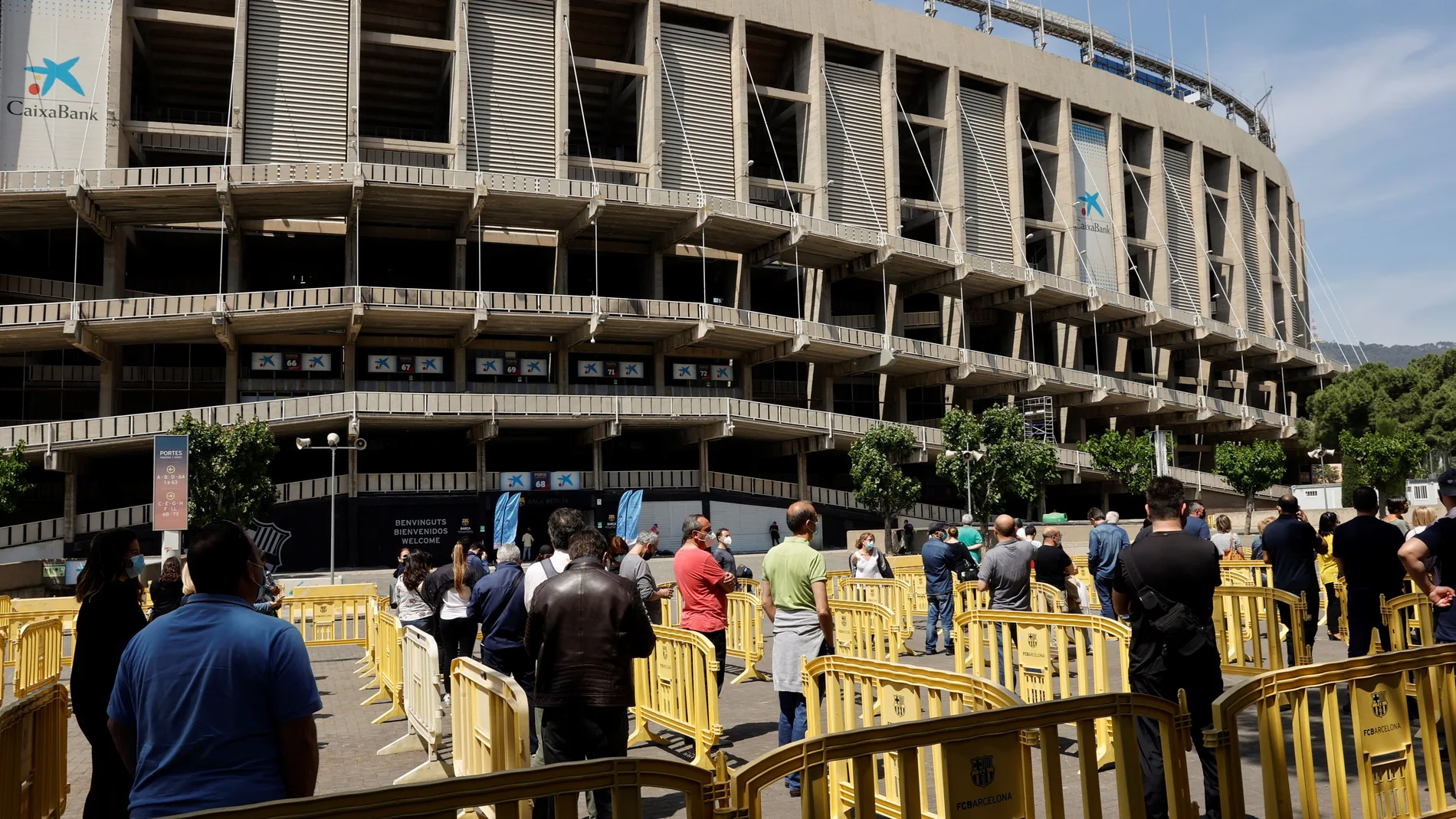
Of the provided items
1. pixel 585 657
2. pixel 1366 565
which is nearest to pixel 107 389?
pixel 585 657

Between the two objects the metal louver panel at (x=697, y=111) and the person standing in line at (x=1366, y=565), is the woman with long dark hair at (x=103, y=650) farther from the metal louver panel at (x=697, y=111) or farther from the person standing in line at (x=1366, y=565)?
the metal louver panel at (x=697, y=111)

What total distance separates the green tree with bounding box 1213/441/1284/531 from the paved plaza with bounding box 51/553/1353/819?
40981 millimetres

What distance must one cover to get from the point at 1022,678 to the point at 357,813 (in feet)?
21.1

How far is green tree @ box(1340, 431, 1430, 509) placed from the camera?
51406mm

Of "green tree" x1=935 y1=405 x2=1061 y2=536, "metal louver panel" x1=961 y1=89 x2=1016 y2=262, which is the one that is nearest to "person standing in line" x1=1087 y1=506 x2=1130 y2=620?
"green tree" x1=935 y1=405 x2=1061 y2=536

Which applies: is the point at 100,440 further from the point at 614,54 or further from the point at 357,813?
the point at 357,813

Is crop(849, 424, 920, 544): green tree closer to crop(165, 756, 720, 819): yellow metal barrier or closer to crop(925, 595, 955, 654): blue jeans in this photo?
crop(925, 595, 955, 654): blue jeans

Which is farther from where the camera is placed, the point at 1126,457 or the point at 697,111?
the point at 1126,457

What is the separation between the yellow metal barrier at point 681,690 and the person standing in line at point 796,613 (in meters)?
0.78

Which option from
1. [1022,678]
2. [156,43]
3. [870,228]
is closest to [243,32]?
[156,43]

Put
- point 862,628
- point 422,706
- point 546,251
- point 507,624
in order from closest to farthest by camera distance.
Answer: point 507,624, point 422,706, point 862,628, point 546,251

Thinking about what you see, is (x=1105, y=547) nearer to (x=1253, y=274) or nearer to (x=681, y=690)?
(x=681, y=690)

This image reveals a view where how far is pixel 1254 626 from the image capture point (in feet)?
33.3

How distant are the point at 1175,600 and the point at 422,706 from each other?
587 centimetres
